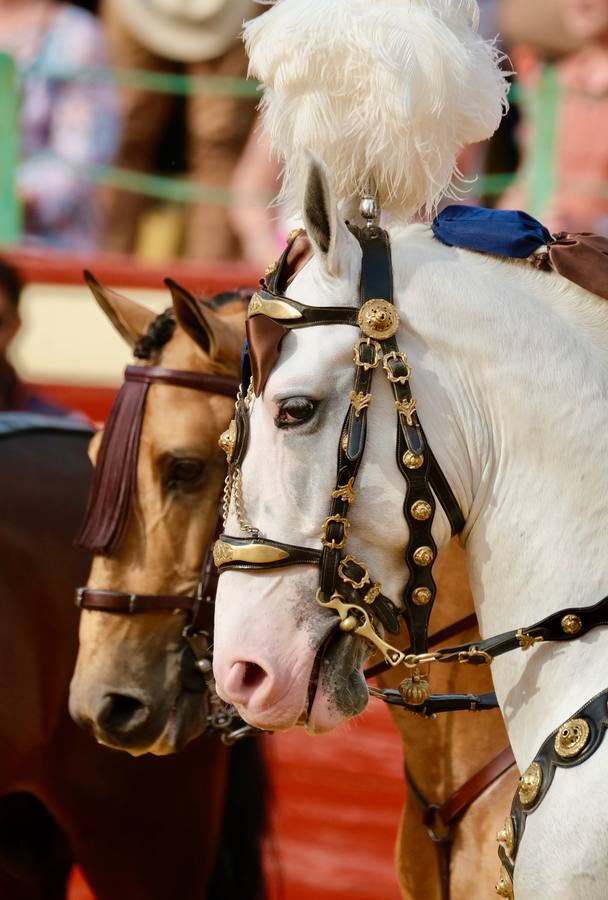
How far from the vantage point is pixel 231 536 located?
1942 millimetres

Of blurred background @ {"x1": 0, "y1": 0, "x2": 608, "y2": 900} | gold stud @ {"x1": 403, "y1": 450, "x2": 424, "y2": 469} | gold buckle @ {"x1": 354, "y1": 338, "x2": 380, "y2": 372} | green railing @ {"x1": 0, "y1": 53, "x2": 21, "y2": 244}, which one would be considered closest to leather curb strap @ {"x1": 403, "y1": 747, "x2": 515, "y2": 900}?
gold stud @ {"x1": 403, "y1": 450, "x2": 424, "y2": 469}

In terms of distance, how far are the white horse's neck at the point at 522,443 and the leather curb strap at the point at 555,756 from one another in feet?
0.13

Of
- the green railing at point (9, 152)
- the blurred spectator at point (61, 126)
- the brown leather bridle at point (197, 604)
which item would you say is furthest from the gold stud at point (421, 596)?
the blurred spectator at point (61, 126)

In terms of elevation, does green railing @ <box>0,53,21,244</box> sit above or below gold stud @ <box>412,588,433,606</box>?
above

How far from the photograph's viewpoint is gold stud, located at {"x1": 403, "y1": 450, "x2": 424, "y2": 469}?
Answer: 1.88 metres

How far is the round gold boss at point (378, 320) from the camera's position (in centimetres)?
190

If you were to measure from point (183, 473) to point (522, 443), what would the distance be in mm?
1176

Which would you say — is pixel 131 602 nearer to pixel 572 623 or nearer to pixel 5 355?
pixel 572 623

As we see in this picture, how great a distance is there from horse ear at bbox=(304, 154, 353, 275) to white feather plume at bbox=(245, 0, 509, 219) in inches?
5.9

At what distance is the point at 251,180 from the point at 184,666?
3.90 metres

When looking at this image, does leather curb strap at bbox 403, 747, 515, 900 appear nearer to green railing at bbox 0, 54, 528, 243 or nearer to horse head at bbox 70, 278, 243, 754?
horse head at bbox 70, 278, 243, 754

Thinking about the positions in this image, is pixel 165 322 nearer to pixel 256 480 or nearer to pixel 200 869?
pixel 256 480

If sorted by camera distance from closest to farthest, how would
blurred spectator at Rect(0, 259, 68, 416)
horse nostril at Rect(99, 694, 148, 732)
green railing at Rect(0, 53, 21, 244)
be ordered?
1. horse nostril at Rect(99, 694, 148, 732)
2. blurred spectator at Rect(0, 259, 68, 416)
3. green railing at Rect(0, 53, 21, 244)

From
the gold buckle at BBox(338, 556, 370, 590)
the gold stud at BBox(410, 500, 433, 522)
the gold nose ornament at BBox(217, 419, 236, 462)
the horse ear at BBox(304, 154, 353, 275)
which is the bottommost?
the gold buckle at BBox(338, 556, 370, 590)
